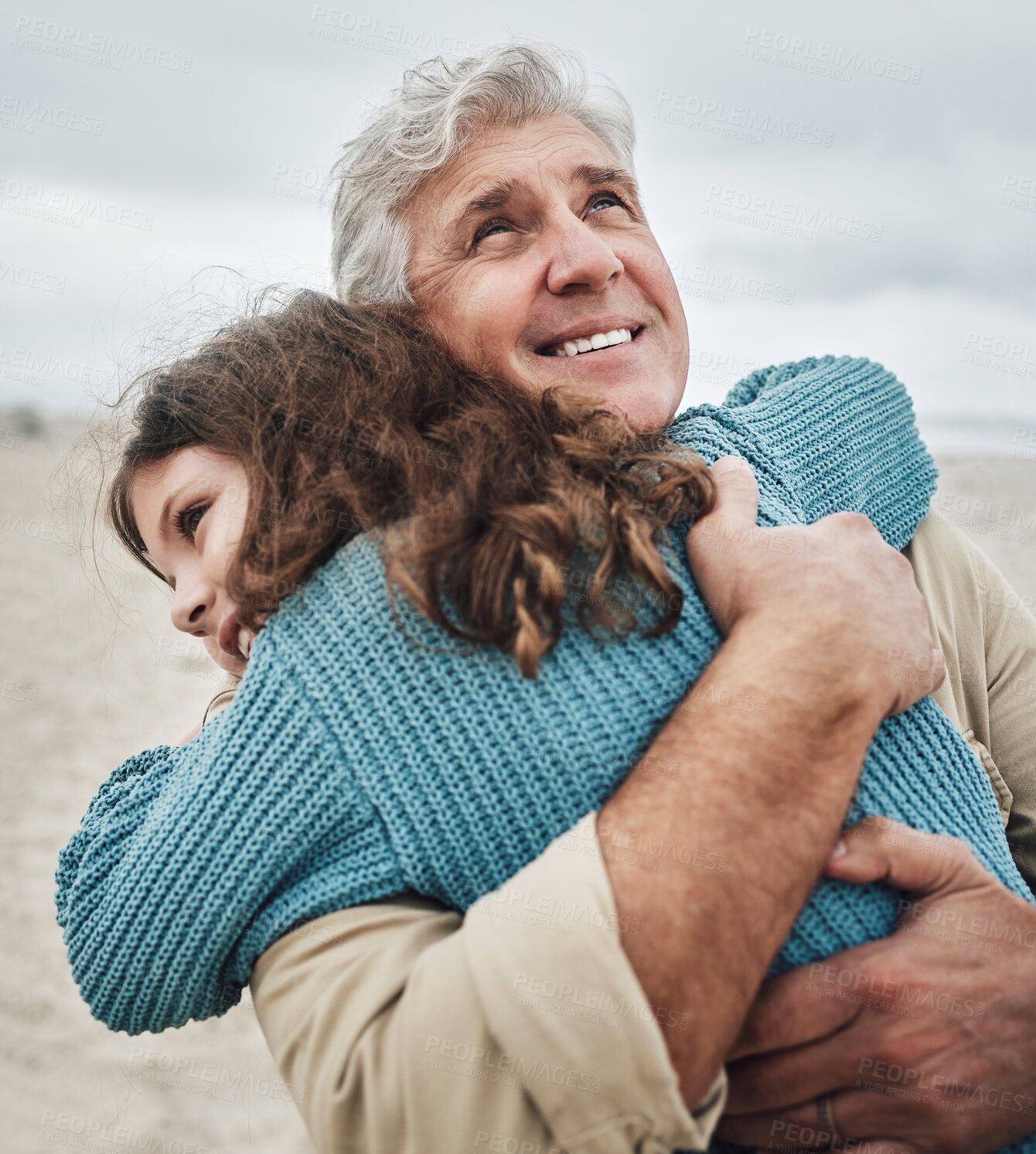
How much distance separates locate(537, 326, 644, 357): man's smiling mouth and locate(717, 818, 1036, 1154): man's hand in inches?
42.5

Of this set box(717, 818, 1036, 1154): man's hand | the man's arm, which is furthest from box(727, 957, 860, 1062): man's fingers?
the man's arm

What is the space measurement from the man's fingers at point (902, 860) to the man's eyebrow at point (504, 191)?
134cm

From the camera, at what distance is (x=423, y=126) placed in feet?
5.99

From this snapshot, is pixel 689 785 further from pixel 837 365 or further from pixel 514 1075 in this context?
pixel 837 365

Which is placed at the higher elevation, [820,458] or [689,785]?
[820,458]

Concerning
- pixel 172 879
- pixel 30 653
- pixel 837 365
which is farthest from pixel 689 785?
pixel 30 653

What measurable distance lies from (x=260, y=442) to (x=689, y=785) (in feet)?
2.90

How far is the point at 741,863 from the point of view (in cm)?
95

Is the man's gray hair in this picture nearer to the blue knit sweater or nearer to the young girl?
the young girl

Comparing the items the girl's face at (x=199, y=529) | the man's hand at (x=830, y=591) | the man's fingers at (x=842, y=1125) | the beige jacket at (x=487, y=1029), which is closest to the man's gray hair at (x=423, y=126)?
the girl's face at (x=199, y=529)

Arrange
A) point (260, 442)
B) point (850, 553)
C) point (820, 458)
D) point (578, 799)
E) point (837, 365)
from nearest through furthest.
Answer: point (578, 799), point (850, 553), point (260, 442), point (820, 458), point (837, 365)

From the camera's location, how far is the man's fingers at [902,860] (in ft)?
3.52

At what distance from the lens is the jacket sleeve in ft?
2.89

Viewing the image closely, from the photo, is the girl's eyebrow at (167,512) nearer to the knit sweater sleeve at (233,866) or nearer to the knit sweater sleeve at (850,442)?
the knit sweater sleeve at (233,866)
